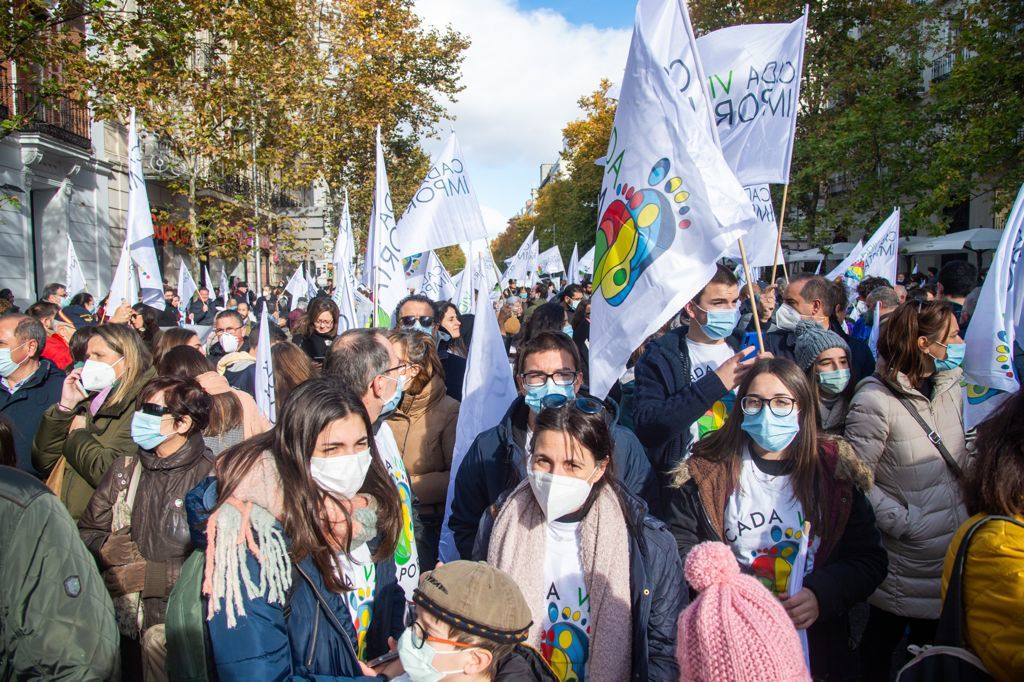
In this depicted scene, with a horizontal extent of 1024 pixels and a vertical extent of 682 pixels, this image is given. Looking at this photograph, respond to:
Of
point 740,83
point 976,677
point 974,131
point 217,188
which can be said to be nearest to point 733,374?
point 976,677

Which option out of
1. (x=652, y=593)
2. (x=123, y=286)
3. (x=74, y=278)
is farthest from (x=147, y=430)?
(x=74, y=278)

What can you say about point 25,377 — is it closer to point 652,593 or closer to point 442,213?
point 442,213

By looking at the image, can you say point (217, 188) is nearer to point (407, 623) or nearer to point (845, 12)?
point (845, 12)

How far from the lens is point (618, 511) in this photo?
8.20ft

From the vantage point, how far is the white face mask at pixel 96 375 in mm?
4160

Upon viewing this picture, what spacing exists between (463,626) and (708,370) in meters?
2.08

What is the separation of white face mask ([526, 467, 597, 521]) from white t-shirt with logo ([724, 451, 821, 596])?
0.64 meters

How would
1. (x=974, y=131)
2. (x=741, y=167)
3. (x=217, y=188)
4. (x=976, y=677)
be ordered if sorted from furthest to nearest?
(x=217, y=188), (x=974, y=131), (x=741, y=167), (x=976, y=677)

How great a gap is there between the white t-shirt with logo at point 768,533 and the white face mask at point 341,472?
1.30 metres

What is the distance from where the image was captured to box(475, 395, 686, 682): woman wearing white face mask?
2365 mm

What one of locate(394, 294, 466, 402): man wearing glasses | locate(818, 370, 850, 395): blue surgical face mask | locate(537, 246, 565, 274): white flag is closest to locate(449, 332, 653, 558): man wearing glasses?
locate(818, 370, 850, 395): blue surgical face mask

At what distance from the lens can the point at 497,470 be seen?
3.04m

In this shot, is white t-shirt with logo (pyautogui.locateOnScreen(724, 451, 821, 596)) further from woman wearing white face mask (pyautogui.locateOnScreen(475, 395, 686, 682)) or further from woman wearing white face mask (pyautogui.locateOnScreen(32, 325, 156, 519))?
woman wearing white face mask (pyautogui.locateOnScreen(32, 325, 156, 519))

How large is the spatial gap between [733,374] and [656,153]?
38.8 inches
